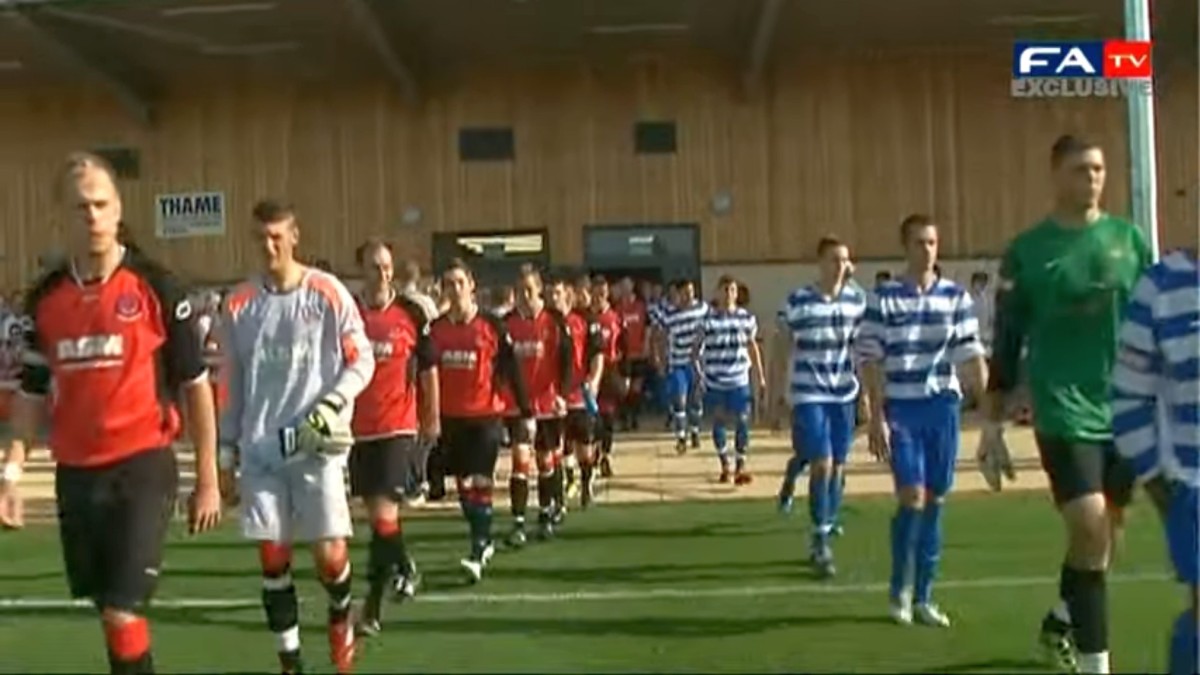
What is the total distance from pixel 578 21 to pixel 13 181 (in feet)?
36.1

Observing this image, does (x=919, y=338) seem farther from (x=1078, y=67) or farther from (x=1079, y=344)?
(x=1078, y=67)

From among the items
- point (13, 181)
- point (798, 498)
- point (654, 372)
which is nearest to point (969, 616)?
point (798, 498)

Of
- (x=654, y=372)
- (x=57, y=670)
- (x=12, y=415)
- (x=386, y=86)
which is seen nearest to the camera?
(x=12, y=415)

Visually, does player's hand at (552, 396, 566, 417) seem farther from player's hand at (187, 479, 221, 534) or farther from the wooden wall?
the wooden wall

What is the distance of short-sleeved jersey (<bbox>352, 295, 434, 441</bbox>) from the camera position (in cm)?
1002

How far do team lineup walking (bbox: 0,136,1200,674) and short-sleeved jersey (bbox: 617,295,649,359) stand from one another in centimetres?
1313

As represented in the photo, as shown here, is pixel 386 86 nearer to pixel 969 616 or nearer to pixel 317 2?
pixel 317 2

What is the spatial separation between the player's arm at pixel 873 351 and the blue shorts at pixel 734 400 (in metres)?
8.07

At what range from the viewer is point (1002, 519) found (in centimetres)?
1457

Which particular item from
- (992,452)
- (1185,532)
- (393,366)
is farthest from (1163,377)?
(393,366)

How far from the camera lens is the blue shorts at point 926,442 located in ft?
32.2

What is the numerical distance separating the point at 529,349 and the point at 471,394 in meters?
2.45

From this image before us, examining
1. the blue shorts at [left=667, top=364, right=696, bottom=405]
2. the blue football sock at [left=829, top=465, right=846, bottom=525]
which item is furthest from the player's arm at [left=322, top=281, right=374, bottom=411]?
the blue shorts at [left=667, top=364, right=696, bottom=405]

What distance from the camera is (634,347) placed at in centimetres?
2625
